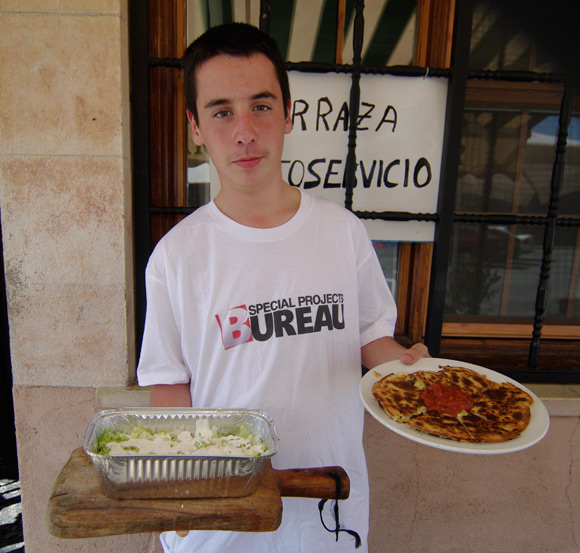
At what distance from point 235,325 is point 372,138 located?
1.23m

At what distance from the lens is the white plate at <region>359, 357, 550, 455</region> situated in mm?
1192

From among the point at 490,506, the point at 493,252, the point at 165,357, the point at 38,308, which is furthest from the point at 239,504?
the point at 493,252

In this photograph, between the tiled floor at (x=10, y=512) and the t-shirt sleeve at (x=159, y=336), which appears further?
the tiled floor at (x=10, y=512)

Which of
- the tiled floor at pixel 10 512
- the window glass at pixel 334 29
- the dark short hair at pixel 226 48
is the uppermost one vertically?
the window glass at pixel 334 29

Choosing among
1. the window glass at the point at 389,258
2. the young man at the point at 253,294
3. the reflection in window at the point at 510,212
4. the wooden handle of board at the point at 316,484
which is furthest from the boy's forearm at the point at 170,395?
the reflection in window at the point at 510,212

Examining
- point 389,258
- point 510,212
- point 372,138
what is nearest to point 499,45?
point 510,212

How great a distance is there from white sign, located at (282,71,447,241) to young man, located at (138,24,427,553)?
623 millimetres

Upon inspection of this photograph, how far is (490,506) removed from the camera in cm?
229

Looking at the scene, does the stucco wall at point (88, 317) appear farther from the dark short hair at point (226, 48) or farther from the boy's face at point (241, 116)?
the boy's face at point (241, 116)

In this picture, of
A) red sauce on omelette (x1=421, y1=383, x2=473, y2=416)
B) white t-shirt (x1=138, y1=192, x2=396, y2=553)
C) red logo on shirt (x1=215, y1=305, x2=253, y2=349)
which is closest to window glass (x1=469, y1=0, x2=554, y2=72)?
white t-shirt (x1=138, y1=192, x2=396, y2=553)

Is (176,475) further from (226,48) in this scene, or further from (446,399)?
(226,48)

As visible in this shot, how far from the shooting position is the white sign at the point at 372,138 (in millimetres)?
2066

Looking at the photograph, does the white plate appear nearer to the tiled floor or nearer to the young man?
the young man

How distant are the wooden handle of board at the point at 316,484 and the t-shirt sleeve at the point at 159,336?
1.61ft
